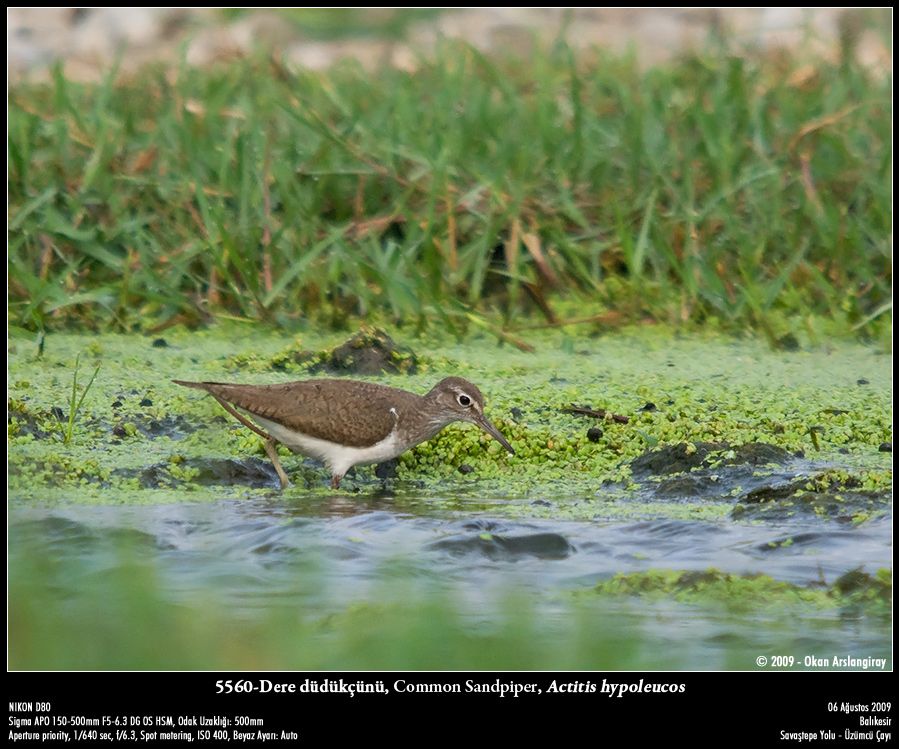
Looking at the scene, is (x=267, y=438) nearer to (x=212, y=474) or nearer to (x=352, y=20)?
(x=212, y=474)

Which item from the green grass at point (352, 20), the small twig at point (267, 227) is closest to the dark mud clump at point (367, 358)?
the small twig at point (267, 227)

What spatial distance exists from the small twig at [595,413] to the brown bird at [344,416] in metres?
0.43

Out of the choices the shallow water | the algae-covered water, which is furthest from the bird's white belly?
the shallow water

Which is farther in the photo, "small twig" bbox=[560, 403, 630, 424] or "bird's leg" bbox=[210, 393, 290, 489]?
"small twig" bbox=[560, 403, 630, 424]

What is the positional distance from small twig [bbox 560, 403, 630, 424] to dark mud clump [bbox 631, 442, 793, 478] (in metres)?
0.33

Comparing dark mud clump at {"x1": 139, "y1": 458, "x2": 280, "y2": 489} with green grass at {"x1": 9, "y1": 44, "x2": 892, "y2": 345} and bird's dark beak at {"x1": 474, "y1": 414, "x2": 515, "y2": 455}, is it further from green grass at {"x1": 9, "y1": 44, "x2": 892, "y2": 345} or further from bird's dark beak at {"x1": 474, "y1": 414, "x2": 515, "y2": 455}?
green grass at {"x1": 9, "y1": 44, "x2": 892, "y2": 345}

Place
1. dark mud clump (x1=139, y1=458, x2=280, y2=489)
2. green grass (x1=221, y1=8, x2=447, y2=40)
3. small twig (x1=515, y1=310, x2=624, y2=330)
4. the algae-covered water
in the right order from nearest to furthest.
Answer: the algae-covered water
dark mud clump (x1=139, y1=458, x2=280, y2=489)
small twig (x1=515, y1=310, x2=624, y2=330)
green grass (x1=221, y1=8, x2=447, y2=40)

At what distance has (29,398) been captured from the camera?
23.5 ft

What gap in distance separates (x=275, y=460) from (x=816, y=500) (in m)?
2.29

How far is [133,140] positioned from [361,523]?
4116 millimetres

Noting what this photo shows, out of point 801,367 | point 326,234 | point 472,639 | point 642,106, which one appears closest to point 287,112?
point 326,234

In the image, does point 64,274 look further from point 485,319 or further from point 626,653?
point 626,653

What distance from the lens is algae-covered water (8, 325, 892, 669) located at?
4605mm

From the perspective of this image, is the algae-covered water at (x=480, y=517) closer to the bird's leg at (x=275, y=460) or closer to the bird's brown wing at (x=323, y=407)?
the bird's leg at (x=275, y=460)
